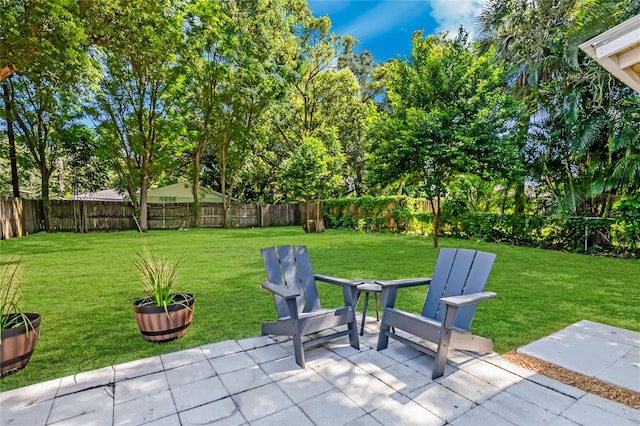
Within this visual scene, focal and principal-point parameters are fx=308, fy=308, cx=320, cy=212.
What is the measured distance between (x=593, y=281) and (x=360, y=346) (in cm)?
472

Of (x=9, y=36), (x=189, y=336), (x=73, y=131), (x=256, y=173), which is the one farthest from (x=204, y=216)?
(x=189, y=336)

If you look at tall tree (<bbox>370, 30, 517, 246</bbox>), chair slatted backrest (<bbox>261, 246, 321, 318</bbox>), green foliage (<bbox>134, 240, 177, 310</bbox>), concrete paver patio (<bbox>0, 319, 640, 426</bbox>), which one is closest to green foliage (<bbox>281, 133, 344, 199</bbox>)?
tall tree (<bbox>370, 30, 517, 246</bbox>)

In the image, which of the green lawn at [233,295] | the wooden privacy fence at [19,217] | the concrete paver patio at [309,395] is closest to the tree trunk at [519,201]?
the green lawn at [233,295]

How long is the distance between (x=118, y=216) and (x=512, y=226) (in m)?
16.2

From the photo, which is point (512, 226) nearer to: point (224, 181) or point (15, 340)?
point (15, 340)

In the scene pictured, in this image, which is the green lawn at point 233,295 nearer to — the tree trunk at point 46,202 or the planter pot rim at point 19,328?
the planter pot rim at point 19,328

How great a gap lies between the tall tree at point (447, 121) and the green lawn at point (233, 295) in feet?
7.39

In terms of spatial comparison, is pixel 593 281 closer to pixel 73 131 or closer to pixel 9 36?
pixel 9 36

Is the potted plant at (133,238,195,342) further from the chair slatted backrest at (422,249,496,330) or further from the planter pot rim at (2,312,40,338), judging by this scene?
the chair slatted backrest at (422,249,496,330)

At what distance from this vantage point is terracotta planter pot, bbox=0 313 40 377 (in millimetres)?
2141

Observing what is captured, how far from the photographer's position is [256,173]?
20.6 meters

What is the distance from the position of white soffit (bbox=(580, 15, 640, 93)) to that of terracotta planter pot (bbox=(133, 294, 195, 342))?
3.79 meters

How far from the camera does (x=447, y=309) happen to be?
2090mm

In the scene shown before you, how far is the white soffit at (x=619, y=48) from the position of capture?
2.10 m
